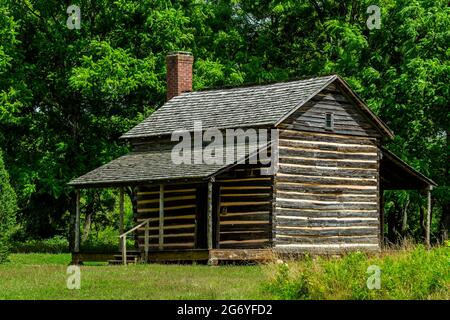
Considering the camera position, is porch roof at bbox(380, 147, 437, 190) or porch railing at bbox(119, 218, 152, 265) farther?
porch roof at bbox(380, 147, 437, 190)

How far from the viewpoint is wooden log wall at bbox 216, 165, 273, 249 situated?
34875mm

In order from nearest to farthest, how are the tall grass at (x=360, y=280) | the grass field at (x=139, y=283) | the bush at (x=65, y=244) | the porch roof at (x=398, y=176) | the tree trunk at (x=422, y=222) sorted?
1. the tall grass at (x=360, y=280)
2. the grass field at (x=139, y=283)
3. the porch roof at (x=398, y=176)
4. the bush at (x=65, y=244)
5. the tree trunk at (x=422, y=222)

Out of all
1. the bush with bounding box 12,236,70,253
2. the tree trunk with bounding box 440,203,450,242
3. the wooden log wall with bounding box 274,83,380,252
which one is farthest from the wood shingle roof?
the tree trunk with bounding box 440,203,450,242

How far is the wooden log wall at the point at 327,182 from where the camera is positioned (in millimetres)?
35188

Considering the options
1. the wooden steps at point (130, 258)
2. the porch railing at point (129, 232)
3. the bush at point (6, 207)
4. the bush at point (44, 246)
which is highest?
the bush at point (6, 207)

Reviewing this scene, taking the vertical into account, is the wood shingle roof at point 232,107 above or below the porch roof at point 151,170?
above

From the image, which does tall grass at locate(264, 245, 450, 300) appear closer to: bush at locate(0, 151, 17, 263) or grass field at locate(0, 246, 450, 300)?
grass field at locate(0, 246, 450, 300)

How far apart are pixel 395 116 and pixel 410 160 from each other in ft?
7.16

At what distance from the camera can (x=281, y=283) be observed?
21.2m

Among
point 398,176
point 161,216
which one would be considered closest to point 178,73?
point 161,216

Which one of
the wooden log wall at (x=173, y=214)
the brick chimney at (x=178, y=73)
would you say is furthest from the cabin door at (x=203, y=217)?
the brick chimney at (x=178, y=73)

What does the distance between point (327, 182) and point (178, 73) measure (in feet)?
29.4

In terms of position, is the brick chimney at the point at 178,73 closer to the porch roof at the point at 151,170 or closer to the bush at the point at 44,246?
the porch roof at the point at 151,170
